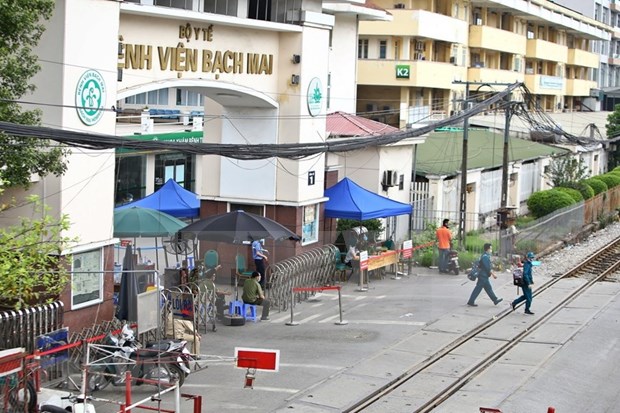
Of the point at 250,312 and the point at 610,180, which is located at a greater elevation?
the point at 610,180

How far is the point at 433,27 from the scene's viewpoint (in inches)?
2087

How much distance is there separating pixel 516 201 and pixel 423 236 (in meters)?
15.4

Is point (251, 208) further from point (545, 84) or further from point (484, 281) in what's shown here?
point (545, 84)

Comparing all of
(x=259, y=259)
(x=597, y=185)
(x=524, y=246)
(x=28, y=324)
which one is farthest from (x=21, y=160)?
(x=597, y=185)

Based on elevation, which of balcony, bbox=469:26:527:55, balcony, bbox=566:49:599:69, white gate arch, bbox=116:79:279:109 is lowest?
white gate arch, bbox=116:79:279:109

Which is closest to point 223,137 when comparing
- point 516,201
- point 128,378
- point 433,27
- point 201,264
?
point 201,264

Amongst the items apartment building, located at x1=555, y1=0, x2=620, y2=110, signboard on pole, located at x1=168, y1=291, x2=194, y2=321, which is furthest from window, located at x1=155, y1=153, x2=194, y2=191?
apartment building, located at x1=555, y1=0, x2=620, y2=110

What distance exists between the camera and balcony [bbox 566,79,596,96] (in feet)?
251

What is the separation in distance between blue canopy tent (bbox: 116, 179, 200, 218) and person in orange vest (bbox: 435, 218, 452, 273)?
6410 millimetres

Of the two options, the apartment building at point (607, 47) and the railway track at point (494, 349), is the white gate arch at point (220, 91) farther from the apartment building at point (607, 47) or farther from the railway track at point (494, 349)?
the apartment building at point (607, 47)

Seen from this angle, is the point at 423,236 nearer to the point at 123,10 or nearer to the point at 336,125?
A: the point at 336,125

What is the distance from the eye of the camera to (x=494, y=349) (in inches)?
800

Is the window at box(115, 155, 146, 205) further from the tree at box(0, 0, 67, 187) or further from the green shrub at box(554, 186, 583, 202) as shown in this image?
the tree at box(0, 0, 67, 187)

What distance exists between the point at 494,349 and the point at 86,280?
294 inches
